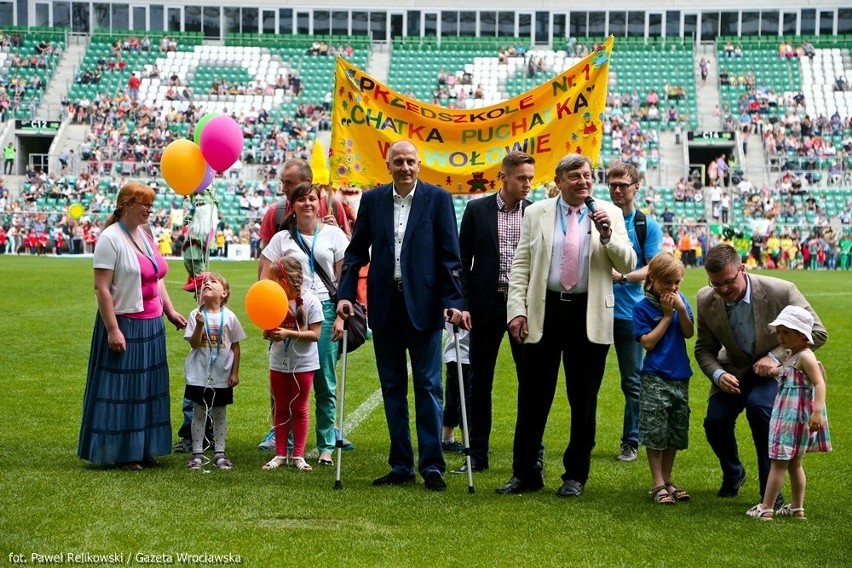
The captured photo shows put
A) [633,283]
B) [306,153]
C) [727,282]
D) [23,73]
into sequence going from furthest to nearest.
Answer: [23,73]
[306,153]
[633,283]
[727,282]

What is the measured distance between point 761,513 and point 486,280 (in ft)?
7.79

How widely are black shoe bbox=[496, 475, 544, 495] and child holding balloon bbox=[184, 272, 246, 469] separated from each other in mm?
1842

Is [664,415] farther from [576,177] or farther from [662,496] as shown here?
[576,177]

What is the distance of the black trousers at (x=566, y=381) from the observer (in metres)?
7.29

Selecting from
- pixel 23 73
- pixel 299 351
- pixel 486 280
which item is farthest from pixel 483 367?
pixel 23 73

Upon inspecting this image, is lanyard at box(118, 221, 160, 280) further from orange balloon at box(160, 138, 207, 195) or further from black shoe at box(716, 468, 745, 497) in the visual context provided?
black shoe at box(716, 468, 745, 497)

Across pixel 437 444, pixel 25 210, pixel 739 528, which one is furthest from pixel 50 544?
pixel 25 210

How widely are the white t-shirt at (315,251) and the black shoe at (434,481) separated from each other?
1.65m

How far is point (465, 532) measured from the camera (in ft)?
20.5

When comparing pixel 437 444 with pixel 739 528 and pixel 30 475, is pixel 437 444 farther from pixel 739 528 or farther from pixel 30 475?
pixel 30 475

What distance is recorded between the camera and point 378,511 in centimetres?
668

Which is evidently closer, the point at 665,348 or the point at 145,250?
the point at 665,348

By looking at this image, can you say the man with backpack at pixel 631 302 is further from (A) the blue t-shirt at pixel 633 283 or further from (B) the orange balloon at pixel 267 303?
(B) the orange balloon at pixel 267 303

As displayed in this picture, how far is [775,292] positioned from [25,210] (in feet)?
139
